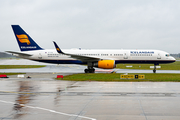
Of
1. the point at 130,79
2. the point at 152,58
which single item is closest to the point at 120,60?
the point at 152,58

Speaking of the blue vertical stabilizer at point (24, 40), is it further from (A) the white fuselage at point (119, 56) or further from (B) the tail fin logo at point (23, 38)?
(A) the white fuselage at point (119, 56)

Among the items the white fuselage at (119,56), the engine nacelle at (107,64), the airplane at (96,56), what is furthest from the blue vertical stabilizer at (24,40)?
the engine nacelle at (107,64)

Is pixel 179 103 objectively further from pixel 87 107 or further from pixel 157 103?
pixel 87 107

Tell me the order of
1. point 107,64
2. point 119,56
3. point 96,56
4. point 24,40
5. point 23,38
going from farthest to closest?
point 24,40 < point 23,38 < point 96,56 < point 119,56 < point 107,64

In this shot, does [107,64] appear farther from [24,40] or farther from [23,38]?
[23,38]

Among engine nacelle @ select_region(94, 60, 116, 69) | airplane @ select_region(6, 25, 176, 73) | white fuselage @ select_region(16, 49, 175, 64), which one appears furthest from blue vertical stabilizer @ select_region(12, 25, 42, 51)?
engine nacelle @ select_region(94, 60, 116, 69)

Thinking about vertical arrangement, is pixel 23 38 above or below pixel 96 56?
above

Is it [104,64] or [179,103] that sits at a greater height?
[104,64]

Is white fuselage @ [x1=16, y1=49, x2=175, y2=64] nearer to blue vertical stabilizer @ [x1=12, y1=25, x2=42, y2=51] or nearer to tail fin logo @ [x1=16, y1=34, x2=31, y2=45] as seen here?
blue vertical stabilizer @ [x1=12, y1=25, x2=42, y2=51]

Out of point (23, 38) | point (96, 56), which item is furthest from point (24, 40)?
point (96, 56)

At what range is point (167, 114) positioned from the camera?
9969mm

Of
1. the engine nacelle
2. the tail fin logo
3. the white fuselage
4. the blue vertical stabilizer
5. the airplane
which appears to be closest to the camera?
the engine nacelle

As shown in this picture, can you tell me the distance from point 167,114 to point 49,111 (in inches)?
236

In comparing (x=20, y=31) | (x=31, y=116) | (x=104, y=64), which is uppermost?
(x=20, y=31)
